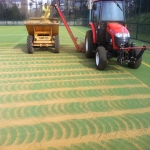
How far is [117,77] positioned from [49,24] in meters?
3.91

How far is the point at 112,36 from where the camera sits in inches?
234

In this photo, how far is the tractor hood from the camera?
584 centimetres

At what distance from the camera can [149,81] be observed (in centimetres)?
538

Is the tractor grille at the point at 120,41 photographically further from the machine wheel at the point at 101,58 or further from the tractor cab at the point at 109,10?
the tractor cab at the point at 109,10

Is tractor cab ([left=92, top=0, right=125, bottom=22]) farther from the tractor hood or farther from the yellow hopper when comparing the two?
the yellow hopper

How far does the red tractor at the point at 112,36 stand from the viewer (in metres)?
5.80

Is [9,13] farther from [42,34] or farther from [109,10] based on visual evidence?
[109,10]

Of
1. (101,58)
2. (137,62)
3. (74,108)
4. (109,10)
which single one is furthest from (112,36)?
(74,108)

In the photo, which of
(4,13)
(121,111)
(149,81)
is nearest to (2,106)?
(121,111)

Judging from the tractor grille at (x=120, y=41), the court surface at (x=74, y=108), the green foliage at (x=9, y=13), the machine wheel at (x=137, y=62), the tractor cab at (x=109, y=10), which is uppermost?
the green foliage at (x=9, y=13)

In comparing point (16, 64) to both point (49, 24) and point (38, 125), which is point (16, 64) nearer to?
point (49, 24)

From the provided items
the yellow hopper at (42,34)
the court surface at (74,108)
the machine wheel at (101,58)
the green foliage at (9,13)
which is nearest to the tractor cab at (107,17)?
the machine wheel at (101,58)

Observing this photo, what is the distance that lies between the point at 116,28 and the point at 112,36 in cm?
26

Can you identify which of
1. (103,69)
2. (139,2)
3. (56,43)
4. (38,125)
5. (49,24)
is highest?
(139,2)
